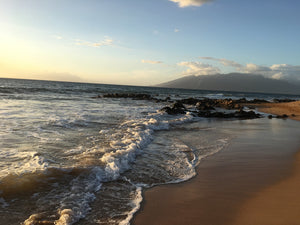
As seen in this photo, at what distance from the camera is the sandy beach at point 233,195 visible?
318 centimetres

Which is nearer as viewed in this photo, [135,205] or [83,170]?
[135,205]

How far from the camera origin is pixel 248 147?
732 centimetres

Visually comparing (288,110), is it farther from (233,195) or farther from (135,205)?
(135,205)

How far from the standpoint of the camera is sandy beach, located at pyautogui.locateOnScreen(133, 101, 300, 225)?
10.4ft

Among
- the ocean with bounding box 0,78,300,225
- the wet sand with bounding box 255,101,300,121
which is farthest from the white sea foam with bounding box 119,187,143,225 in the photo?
the wet sand with bounding box 255,101,300,121

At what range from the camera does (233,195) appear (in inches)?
154

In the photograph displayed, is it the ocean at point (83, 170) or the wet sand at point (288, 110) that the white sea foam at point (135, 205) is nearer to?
the ocean at point (83, 170)

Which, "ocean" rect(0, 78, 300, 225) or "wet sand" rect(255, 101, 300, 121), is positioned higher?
"wet sand" rect(255, 101, 300, 121)

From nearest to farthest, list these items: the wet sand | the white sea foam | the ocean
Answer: the white sea foam, the ocean, the wet sand

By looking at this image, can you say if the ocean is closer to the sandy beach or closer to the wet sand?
the sandy beach

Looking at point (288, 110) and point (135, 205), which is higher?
point (288, 110)

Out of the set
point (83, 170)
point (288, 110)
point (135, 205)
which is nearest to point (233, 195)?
point (135, 205)

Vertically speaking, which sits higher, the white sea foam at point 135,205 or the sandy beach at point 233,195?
the sandy beach at point 233,195

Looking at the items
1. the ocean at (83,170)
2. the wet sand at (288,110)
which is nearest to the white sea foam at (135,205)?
the ocean at (83,170)
